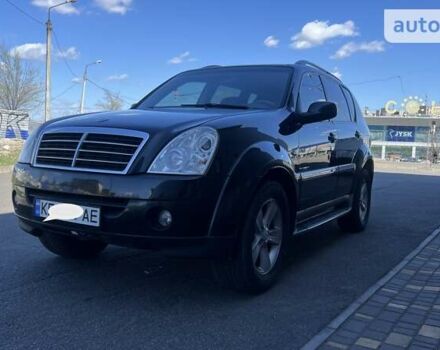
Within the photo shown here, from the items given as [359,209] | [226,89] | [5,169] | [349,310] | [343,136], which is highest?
[226,89]

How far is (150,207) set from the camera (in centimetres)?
333

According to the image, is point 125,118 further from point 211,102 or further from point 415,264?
point 415,264

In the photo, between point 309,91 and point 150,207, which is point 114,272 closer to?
point 150,207

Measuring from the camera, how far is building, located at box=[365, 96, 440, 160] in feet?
258

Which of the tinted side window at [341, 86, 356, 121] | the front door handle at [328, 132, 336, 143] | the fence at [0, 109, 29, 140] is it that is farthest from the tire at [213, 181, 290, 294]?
the fence at [0, 109, 29, 140]

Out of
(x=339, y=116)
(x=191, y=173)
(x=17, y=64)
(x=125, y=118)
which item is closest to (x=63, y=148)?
(x=125, y=118)

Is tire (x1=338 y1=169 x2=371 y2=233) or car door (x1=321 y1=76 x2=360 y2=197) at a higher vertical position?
car door (x1=321 y1=76 x2=360 y2=197)

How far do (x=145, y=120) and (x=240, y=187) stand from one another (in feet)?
2.76

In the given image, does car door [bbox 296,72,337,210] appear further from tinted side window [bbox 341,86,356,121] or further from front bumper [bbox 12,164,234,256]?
front bumper [bbox 12,164,234,256]

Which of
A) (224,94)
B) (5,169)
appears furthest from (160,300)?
(5,169)

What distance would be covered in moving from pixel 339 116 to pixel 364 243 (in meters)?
1.54

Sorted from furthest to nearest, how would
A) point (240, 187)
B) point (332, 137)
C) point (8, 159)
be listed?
point (8, 159) → point (332, 137) → point (240, 187)

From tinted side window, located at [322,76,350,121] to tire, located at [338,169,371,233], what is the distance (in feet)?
2.82

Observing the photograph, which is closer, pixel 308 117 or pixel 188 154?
pixel 188 154
